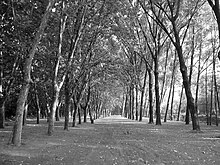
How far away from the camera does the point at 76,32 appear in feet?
67.0

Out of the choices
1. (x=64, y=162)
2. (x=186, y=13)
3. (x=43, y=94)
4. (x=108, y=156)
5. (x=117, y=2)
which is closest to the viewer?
(x=64, y=162)

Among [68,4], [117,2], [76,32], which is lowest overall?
[76,32]

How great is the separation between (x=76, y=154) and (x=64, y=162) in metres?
1.42

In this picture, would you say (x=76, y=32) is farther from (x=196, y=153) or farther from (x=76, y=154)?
(x=196, y=153)

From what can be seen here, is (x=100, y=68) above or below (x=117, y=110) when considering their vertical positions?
above

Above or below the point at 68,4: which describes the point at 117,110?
below

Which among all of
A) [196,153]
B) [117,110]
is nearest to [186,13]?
[196,153]

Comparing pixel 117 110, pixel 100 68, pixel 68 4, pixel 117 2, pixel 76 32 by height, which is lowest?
pixel 117 110

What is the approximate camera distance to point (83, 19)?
19594 mm

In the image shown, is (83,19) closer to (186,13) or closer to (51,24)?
(51,24)

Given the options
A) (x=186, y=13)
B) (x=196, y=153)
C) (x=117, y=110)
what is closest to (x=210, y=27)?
(x=186, y=13)

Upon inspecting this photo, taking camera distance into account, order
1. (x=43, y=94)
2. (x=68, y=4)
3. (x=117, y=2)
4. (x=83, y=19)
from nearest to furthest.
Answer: (x=68, y=4) < (x=83, y=19) < (x=117, y=2) < (x=43, y=94)

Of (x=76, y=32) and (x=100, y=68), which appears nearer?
(x=76, y=32)

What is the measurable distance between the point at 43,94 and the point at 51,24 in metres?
15.7
